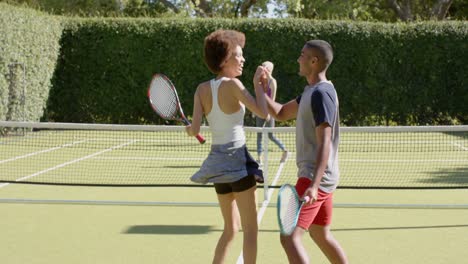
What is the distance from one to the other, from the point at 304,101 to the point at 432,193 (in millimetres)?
5700

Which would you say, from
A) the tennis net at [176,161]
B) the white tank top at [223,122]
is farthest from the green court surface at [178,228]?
the white tank top at [223,122]

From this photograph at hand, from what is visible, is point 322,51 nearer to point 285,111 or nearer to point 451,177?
point 285,111

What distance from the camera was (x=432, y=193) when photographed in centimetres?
946

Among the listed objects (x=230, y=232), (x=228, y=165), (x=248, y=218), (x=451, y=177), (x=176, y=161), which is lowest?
(x=176, y=161)

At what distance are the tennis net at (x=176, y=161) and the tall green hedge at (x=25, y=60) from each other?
704 millimetres

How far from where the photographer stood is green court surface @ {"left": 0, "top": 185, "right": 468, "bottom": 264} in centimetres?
604

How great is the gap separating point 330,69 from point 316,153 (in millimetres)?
16291

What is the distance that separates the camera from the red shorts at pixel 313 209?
414 centimetres

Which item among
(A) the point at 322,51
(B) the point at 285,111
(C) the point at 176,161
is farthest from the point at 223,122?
(C) the point at 176,161

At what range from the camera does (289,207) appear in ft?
12.9

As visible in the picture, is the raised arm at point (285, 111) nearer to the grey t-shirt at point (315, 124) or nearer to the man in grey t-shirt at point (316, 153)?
the man in grey t-shirt at point (316, 153)

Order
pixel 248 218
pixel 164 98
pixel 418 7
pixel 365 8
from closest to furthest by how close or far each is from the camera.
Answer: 1. pixel 248 218
2. pixel 164 98
3. pixel 365 8
4. pixel 418 7

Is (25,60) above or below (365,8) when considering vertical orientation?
below

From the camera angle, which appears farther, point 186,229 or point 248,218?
point 186,229
